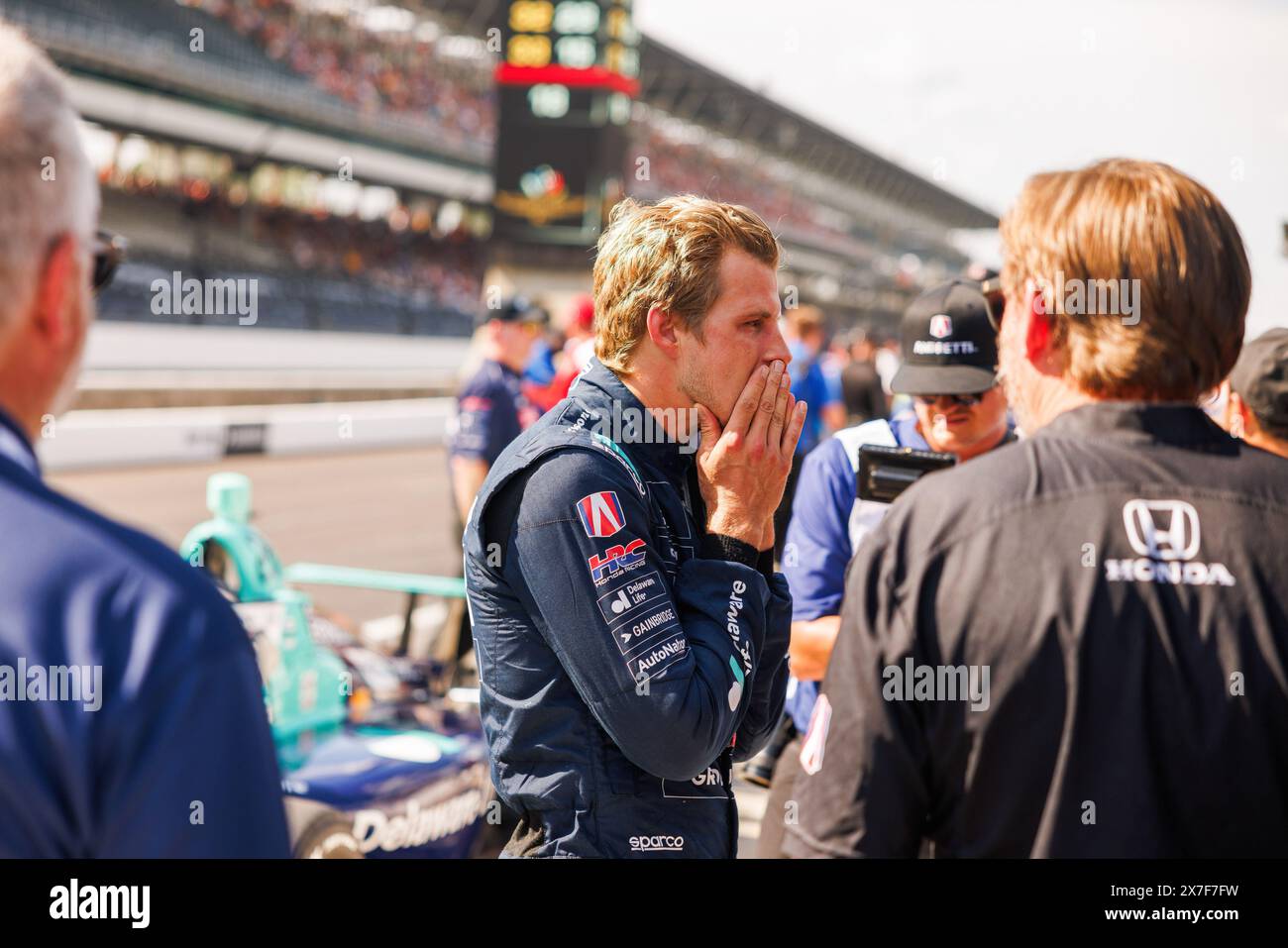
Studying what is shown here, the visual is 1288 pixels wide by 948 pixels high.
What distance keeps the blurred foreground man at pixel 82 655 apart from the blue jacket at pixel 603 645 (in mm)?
843

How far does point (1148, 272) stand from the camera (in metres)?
1.48

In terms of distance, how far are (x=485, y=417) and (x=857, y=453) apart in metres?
3.41

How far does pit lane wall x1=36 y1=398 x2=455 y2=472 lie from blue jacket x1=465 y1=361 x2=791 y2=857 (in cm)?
1013

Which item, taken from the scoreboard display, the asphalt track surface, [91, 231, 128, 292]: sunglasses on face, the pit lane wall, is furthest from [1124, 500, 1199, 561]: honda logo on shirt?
the scoreboard display

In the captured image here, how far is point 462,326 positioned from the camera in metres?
33.6

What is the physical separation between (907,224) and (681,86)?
1682 inches

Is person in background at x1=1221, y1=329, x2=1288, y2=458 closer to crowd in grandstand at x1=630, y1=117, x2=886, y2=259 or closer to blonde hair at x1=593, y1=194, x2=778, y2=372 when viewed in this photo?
blonde hair at x1=593, y1=194, x2=778, y2=372

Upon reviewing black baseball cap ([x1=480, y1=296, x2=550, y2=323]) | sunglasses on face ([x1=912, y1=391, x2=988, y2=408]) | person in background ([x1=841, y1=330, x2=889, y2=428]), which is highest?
black baseball cap ([x1=480, y1=296, x2=550, y2=323])

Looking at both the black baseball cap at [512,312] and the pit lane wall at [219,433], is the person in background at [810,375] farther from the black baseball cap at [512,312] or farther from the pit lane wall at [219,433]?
the pit lane wall at [219,433]

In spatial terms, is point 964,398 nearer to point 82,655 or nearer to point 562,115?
point 82,655

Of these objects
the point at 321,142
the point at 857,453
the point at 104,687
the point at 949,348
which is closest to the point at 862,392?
the point at 949,348

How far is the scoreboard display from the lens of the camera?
748 inches
